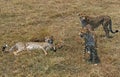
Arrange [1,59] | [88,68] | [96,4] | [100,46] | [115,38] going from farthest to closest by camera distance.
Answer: [96,4], [115,38], [100,46], [1,59], [88,68]

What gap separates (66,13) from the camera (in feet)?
42.7

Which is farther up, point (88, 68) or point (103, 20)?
point (103, 20)

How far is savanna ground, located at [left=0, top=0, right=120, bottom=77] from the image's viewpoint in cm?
793

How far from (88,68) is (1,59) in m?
2.17

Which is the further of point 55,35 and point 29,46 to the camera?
point 55,35

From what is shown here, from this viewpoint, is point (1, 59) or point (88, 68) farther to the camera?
point (1, 59)

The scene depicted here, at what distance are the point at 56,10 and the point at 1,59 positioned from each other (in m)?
5.29

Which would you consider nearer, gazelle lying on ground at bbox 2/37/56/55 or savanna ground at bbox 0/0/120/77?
savanna ground at bbox 0/0/120/77

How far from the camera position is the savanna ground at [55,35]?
793 centimetres

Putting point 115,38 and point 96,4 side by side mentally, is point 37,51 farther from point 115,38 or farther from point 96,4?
point 96,4

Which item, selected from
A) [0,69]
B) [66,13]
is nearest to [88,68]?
[0,69]

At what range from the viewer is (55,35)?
10.4m

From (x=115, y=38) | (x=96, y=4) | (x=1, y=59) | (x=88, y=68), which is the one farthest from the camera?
(x=96, y=4)

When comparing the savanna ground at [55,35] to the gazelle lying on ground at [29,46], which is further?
the gazelle lying on ground at [29,46]
